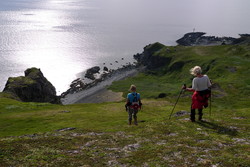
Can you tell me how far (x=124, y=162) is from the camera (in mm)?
16406

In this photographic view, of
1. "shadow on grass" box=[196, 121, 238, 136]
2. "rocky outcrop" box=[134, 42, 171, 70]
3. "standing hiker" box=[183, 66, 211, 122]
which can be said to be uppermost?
"rocky outcrop" box=[134, 42, 171, 70]

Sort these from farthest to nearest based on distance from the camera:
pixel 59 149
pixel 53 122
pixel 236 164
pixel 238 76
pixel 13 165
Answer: pixel 238 76 → pixel 53 122 → pixel 59 149 → pixel 13 165 → pixel 236 164

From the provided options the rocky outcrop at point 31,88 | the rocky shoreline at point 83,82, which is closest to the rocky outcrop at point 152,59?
the rocky shoreline at point 83,82

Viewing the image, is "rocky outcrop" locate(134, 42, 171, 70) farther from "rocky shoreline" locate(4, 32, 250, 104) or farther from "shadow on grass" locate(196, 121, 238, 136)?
"shadow on grass" locate(196, 121, 238, 136)

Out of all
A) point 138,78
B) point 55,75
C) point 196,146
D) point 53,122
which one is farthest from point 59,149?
point 55,75

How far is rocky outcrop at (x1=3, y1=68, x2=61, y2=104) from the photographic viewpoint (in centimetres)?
9769

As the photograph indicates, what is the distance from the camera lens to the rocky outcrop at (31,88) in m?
Answer: 97.7

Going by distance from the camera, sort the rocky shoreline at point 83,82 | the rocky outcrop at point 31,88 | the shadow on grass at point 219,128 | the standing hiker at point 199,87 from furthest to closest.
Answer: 1. the rocky shoreline at point 83,82
2. the rocky outcrop at point 31,88
3. the standing hiker at point 199,87
4. the shadow on grass at point 219,128

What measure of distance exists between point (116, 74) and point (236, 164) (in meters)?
157

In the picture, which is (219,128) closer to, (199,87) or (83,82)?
(199,87)

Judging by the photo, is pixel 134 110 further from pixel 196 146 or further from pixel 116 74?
pixel 116 74

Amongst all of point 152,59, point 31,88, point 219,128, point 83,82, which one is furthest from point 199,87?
point 152,59

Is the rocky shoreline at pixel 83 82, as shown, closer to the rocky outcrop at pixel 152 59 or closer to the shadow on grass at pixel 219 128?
the rocky outcrop at pixel 152 59

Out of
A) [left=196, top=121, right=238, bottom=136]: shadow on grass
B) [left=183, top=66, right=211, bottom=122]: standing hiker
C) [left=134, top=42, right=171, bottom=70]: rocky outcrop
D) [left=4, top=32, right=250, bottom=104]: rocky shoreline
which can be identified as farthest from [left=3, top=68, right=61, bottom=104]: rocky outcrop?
[left=183, top=66, right=211, bottom=122]: standing hiker
